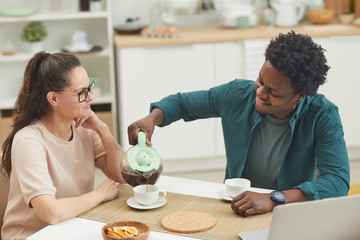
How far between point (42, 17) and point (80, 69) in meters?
2.14

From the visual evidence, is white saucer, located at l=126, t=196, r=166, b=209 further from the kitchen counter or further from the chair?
the kitchen counter

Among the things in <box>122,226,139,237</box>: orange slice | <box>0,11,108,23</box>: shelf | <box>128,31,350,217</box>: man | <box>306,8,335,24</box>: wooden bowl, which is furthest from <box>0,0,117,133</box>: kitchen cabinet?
<box>122,226,139,237</box>: orange slice

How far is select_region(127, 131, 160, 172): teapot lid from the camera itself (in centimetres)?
186

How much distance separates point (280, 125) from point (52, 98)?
0.80m

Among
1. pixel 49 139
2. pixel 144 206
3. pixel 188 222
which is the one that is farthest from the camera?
pixel 49 139

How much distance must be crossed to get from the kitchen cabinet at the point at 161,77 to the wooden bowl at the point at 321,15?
2.97ft

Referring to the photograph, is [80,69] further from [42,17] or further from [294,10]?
[294,10]

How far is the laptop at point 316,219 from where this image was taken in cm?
137

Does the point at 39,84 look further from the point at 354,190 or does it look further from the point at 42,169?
the point at 354,190

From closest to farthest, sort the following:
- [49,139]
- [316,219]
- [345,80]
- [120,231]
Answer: [316,219] → [120,231] → [49,139] → [345,80]

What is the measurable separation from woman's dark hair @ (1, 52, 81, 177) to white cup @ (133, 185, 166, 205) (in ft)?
1.39

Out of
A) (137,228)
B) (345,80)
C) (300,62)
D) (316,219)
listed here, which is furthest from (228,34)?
(316,219)

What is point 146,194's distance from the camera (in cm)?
178

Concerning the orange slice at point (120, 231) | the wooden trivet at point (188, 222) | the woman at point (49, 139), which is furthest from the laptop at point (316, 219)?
the woman at point (49, 139)
